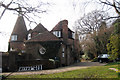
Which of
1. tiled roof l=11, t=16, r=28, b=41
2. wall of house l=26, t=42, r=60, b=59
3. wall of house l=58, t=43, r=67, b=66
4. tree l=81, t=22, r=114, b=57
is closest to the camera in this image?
wall of house l=26, t=42, r=60, b=59

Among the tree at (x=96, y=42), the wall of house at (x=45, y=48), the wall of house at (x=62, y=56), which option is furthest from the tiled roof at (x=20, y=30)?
the tree at (x=96, y=42)

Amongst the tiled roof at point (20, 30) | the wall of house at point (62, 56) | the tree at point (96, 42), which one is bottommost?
the wall of house at point (62, 56)

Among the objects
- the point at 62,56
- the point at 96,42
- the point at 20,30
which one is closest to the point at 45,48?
the point at 62,56

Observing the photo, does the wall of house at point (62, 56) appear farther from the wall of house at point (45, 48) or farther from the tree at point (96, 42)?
the tree at point (96, 42)

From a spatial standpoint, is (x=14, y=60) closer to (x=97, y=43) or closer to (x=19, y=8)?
(x=19, y=8)

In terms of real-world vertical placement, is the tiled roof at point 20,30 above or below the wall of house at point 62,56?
above

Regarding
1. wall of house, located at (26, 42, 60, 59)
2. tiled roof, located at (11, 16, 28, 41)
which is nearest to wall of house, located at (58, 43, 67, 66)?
wall of house, located at (26, 42, 60, 59)

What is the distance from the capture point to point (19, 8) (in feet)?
44.2

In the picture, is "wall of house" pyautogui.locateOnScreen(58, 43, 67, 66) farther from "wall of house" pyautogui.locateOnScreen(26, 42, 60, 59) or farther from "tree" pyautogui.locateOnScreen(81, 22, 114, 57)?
"tree" pyautogui.locateOnScreen(81, 22, 114, 57)

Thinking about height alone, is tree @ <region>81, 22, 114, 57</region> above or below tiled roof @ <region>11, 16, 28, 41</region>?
below

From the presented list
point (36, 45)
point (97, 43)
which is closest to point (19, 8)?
point (36, 45)

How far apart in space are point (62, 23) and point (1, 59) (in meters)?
14.4

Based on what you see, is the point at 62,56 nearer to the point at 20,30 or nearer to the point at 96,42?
the point at 20,30

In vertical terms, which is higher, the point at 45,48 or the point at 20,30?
the point at 20,30
